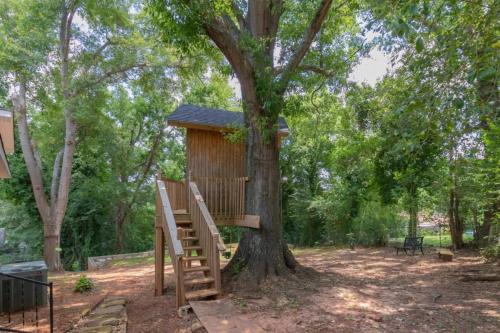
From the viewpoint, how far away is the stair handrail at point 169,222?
19.1 ft

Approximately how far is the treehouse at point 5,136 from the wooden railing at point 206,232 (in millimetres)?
3434

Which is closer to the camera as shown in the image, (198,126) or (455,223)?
(198,126)

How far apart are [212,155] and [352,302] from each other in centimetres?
478

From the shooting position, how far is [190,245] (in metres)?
7.24

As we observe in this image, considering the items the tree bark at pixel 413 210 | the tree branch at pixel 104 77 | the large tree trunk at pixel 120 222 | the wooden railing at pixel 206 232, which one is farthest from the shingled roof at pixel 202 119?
the large tree trunk at pixel 120 222

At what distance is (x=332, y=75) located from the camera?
27.4 ft

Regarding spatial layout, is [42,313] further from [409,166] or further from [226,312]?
[409,166]

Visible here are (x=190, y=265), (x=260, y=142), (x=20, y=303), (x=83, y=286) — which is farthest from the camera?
(x=83, y=286)

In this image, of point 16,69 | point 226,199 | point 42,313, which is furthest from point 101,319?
point 16,69

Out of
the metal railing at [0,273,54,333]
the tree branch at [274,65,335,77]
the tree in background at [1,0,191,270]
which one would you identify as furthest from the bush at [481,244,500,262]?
the tree in background at [1,0,191,270]

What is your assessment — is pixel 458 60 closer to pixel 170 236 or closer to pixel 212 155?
pixel 170 236

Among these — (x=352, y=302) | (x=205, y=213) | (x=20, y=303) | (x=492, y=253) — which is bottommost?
(x=20, y=303)

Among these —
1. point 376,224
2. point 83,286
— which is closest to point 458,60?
point 83,286

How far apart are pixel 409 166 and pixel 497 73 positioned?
1095 centimetres
